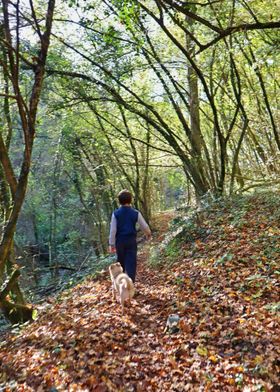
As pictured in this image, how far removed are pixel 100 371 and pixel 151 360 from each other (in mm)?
585

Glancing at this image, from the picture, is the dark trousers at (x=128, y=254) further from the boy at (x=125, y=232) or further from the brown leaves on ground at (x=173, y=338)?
the brown leaves on ground at (x=173, y=338)

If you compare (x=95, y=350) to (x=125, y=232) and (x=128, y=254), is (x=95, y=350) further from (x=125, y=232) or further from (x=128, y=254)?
(x=125, y=232)

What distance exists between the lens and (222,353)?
401cm

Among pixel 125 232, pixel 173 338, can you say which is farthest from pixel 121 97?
pixel 173 338

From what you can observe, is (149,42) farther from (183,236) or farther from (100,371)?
(100,371)

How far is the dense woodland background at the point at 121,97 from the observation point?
6184 millimetres

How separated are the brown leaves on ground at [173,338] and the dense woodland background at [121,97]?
1394 millimetres

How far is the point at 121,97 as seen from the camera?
1133 cm

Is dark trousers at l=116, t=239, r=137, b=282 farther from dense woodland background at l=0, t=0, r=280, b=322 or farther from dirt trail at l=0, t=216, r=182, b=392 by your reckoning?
dense woodland background at l=0, t=0, r=280, b=322

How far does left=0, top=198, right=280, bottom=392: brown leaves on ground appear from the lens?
370cm

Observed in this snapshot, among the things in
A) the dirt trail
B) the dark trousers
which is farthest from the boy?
the dirt trail

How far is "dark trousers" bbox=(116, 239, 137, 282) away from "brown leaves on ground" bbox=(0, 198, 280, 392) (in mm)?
553

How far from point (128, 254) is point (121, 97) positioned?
6550 mm

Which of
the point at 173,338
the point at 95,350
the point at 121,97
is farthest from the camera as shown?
the point at 121,97
